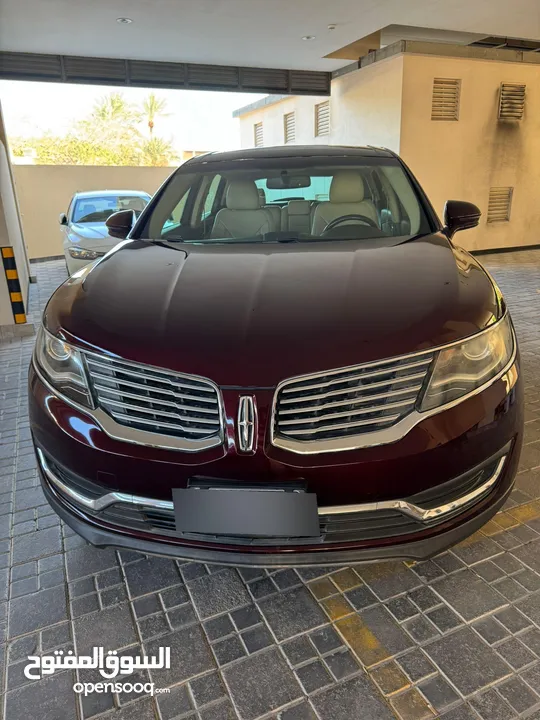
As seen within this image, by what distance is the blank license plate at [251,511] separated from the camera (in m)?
1.32

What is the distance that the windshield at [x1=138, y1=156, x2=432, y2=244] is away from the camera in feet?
8.10

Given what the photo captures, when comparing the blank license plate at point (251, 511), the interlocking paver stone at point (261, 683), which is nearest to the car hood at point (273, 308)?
the blank license plate at point (251, 511)

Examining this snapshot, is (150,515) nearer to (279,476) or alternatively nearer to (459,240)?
(279,476)

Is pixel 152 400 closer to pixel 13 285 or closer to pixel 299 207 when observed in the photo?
pixel 299 207

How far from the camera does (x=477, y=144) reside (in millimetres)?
9531

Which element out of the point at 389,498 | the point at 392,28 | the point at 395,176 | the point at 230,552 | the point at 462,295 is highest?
the point at 392,28

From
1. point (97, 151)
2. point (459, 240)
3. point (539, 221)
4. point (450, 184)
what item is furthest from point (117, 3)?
point (97, 151)

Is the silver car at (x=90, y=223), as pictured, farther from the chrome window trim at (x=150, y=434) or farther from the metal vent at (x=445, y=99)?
the metal vent at (x=445, y=99)

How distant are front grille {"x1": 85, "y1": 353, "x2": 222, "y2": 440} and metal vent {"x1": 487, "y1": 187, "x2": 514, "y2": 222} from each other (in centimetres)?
1021

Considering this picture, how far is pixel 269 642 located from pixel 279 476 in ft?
2.01

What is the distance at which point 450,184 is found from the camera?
9555 millimetres

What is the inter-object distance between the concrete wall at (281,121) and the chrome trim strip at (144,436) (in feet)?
36.6

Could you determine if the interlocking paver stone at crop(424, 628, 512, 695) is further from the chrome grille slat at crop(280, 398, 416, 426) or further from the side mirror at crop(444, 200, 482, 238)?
the side mirror at crop(444, 200, 482, 238)

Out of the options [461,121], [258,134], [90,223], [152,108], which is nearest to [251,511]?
[90,223]
